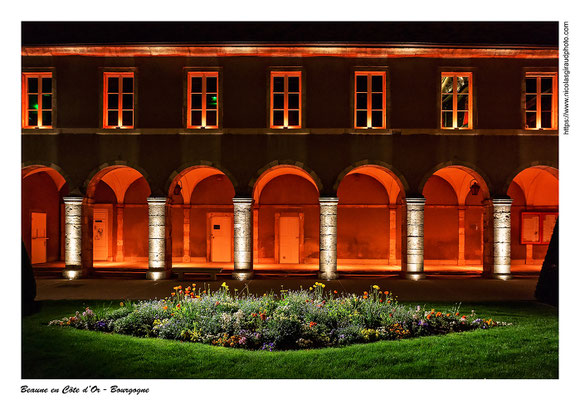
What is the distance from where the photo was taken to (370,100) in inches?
560

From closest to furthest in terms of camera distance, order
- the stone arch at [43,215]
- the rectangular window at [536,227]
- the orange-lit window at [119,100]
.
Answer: the orange-lit window at [119,100] < the stone arch at [43,215] < the rectangular window at [536,227]

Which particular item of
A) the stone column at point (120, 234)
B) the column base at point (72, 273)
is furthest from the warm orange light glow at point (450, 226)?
the column base at point (72, 273)

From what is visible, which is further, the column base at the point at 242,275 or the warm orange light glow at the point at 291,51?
the warm orange light glow at the point at 291,51

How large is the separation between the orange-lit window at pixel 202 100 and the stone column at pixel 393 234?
28.7 ft

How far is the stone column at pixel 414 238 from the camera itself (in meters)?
14.1

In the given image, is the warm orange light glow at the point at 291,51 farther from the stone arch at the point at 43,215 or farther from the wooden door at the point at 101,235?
the wooden door at the point at 101,235

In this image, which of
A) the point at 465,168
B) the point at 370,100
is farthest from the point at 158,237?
the point at 465,168

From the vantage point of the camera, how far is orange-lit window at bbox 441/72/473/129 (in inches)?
562

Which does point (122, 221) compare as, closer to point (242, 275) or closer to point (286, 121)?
point (242, 275)

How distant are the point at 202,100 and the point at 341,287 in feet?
27.0

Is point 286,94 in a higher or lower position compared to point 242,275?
higher

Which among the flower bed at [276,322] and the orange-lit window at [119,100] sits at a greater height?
the orange-lit window at [119,100]

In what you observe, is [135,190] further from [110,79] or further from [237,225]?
[237,225]

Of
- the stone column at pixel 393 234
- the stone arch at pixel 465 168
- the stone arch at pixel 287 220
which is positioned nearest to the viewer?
the stone arch at pixel 465 168
